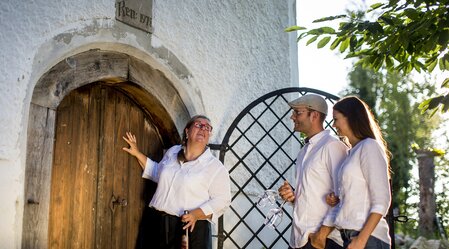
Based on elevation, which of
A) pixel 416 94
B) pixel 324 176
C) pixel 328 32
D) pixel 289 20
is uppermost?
pixel 416 94

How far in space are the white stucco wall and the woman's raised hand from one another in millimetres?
566

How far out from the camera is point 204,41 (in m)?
4.67

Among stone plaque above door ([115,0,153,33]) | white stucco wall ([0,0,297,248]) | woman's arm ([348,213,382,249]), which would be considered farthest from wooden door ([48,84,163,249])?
woman's arm ([348,213,382,249])

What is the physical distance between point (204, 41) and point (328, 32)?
4.10ft

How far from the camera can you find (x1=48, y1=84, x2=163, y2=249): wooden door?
369 centimetres

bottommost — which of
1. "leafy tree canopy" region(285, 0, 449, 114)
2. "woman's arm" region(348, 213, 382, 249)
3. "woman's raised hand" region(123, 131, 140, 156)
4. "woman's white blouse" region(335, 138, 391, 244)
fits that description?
"woman's arm" region(348, 213, 382, 249)

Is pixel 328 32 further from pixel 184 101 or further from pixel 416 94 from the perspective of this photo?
pixel 416 94

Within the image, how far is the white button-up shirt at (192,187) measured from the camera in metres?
3.54

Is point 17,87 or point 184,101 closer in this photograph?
point 17,87

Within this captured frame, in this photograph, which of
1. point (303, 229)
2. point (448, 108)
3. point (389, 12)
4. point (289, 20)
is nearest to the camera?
point (303, 229)

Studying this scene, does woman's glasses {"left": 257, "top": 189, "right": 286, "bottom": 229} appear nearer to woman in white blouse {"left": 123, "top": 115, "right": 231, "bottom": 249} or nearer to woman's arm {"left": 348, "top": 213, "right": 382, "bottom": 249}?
woman in white blouse {"left": 123, "top": 115, "right": 231, "bottom": 249}

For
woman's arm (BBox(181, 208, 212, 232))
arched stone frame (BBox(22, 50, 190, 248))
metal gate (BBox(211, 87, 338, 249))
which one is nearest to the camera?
arched stone frame (BBox(22, 50, 190, 248))

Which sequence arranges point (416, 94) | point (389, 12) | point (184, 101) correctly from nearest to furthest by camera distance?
point (389, 12), point (184, 101), point (416, 94)

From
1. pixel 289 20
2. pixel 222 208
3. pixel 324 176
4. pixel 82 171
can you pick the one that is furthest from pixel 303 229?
pixel 289 20
